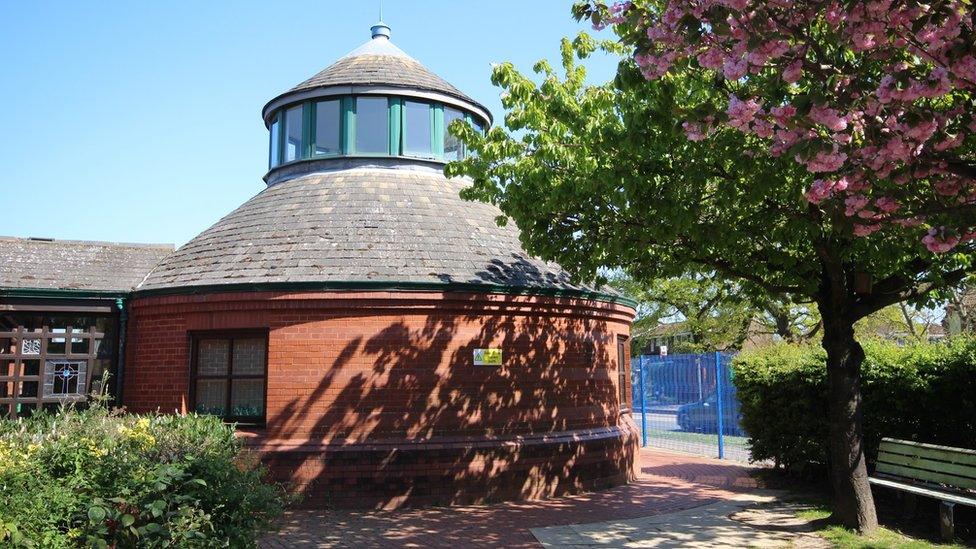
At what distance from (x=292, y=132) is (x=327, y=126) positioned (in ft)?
3.03

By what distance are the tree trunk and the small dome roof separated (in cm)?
904

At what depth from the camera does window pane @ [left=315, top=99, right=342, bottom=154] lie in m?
14.8

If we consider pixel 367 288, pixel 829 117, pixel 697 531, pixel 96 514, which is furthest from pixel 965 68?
pixel 367 288

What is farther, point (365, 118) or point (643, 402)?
point (643, 402)

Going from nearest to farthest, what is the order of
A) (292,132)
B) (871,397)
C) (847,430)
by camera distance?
(847,430), (871,397), (292,132)

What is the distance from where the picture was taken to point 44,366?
12.0 metres

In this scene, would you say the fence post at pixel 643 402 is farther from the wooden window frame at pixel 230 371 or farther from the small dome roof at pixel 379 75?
the wooden window frame at pixel 230 371

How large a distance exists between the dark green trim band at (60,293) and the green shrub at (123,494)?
6504mm

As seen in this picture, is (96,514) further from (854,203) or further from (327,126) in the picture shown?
(327,126)

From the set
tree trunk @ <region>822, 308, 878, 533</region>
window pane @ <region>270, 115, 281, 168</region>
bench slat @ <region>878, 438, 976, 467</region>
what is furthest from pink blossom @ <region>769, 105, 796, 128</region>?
window pane @ <region>270, 115, 281, 168</region>

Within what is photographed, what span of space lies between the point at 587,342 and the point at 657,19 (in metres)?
7.86

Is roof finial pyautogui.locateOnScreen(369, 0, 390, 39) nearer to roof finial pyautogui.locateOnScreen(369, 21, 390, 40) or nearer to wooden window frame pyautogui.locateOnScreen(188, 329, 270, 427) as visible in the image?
roof finial pyautogui.locateOnScreen(369, 21, 390, 40)

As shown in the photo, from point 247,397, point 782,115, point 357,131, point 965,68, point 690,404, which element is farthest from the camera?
point 690,404

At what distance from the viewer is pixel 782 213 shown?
8141 millimetres
